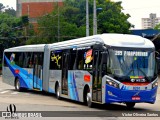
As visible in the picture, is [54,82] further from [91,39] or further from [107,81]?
[107,81]

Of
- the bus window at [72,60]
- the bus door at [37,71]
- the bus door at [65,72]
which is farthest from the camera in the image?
the bus door at [37,71]

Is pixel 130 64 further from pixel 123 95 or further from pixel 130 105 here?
pixel 130 105

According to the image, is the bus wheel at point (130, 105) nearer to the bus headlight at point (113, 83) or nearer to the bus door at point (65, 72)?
the bus headlight at point (113, 83)

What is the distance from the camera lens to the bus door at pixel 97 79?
17984 mm

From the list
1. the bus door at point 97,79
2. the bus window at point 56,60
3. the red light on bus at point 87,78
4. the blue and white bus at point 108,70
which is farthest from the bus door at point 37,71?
the bus door at point 97,79

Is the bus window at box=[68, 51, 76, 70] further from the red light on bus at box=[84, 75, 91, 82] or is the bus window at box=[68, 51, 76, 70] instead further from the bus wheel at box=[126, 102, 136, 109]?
the bus wheel at box=[126, 102, 136, 109]

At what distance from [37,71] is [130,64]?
37.4ft

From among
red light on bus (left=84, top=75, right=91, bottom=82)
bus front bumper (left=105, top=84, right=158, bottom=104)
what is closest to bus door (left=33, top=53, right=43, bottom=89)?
red light on bus (left=84, top=75, right=91, bottom=82)

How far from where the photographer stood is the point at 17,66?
102 feet

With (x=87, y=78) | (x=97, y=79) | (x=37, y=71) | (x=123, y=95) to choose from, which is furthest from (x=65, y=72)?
(x=123, y=95)

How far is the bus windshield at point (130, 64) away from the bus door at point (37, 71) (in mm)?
10606

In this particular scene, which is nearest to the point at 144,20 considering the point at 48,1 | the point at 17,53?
the point at 48,1

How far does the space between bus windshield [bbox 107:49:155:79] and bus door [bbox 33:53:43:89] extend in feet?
34.8

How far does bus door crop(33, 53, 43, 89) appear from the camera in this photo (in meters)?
27.7
